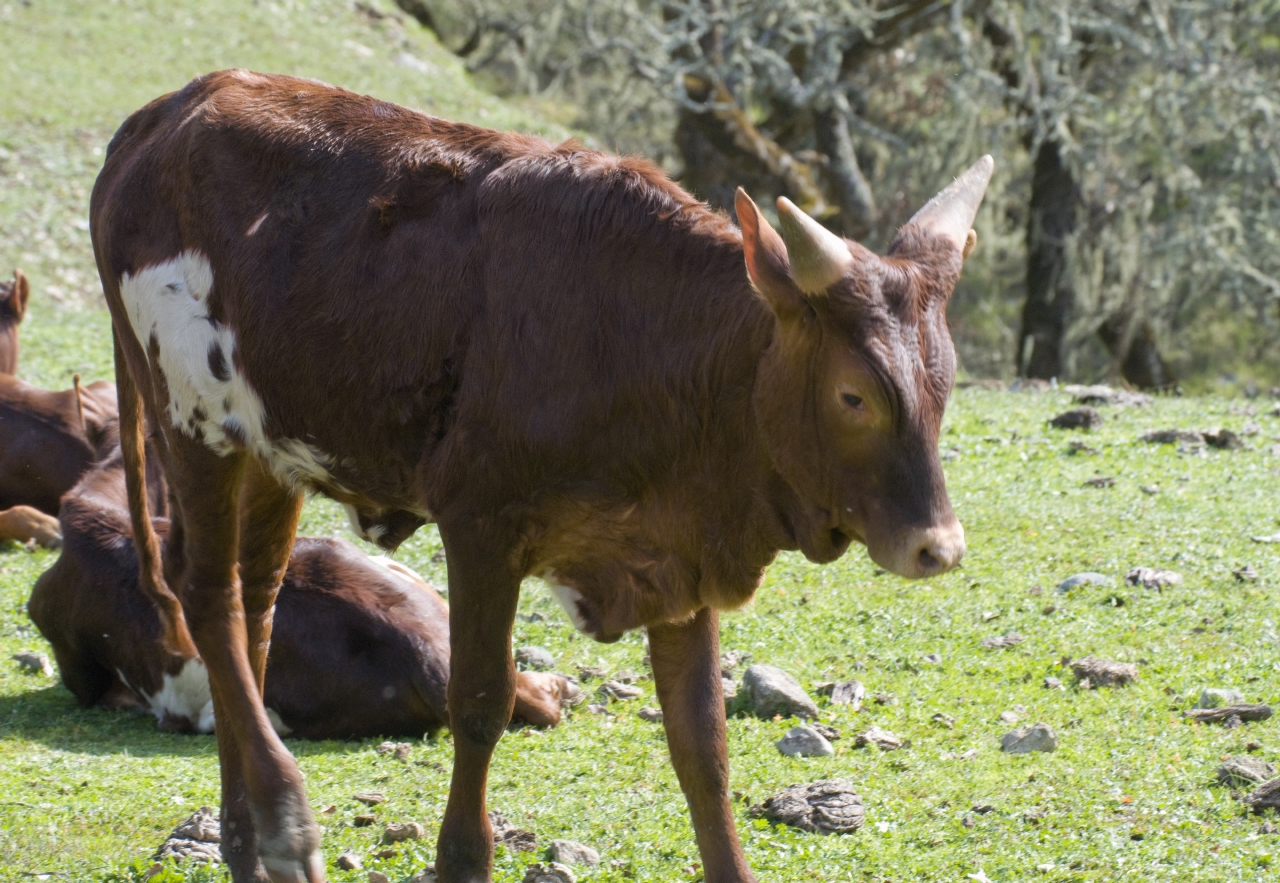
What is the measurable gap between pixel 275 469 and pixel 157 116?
142 centimetres

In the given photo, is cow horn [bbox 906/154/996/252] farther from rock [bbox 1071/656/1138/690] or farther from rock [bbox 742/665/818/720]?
rock [bbox 1071/656/1138/690]

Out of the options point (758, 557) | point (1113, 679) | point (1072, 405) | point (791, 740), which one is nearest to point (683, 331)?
point (758, 557)

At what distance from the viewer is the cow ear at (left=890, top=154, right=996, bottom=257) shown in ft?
13.0

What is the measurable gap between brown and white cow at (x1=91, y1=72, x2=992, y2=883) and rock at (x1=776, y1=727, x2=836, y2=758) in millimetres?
1114

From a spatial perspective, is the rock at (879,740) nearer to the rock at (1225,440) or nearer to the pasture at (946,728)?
the pasture at (946,728)

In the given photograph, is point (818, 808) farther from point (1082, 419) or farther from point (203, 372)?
point (1082, 419)

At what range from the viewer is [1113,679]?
6082mm

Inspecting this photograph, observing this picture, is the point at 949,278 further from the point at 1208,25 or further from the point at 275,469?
the point at 1208,25

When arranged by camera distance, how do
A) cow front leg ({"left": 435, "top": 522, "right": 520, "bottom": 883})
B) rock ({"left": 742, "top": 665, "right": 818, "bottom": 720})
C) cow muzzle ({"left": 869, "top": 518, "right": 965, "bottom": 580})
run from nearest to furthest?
cow muzzle ({"left": 869, "top": 518, "right": 965, "bottom": 580}) < cow front leg ({"left": 435, "top": 522, "right": 520, "bottom": 883}) < rock ({"left": 742, "top": 665, "right": 818, "bottom": 720})

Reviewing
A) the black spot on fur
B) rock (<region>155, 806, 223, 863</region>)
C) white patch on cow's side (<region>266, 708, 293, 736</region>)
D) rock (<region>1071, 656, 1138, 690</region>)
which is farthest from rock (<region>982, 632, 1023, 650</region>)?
the black spot on fur

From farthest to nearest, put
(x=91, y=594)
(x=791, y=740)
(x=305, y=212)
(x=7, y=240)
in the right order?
1. (x=7, y=240)
2. (x=91, y=594)
3. (x=791, y=740)
4. (x=305, y=212)

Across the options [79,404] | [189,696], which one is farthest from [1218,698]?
[79,404]

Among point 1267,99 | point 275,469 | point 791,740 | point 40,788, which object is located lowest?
point 40,788

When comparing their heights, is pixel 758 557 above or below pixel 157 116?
below
